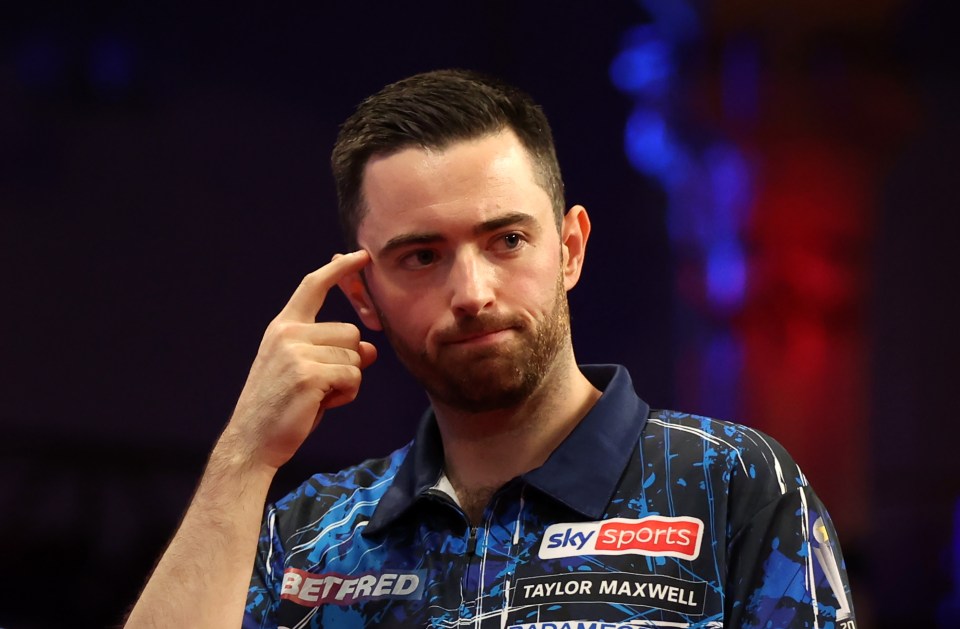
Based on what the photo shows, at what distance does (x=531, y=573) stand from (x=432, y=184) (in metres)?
0.65

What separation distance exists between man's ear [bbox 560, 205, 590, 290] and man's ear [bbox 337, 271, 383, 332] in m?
0.35

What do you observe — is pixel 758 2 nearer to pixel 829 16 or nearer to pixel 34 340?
pixel 829 16

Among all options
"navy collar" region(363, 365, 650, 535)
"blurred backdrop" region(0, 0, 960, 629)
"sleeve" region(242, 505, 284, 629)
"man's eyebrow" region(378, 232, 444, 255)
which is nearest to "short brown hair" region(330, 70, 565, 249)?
"man's eyebrow" region(378, 232, 444, 255)

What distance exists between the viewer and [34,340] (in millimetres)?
4117

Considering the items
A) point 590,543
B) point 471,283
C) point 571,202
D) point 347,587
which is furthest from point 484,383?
point 571,202

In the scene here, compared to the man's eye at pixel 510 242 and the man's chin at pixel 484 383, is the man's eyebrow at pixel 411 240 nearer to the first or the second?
the man's eye at pixel 510 242

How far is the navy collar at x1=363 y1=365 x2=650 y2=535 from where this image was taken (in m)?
1.97

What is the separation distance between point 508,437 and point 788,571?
1.73ft

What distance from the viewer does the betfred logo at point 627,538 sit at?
73.5 inches

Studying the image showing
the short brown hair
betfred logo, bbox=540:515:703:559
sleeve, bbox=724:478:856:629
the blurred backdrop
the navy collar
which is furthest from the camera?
the blurred backdrop

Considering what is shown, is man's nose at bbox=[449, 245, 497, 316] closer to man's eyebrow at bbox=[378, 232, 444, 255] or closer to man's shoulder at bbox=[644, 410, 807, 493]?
man's eyebrow at bbox=[378, 232, 444, 255]

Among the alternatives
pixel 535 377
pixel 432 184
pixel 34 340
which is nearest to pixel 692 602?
pixel 535 377

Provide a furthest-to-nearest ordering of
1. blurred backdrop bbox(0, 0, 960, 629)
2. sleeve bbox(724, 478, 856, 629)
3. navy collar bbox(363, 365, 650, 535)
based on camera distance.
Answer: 1. blurred backdrop bbox(0, 0, 960, 629)
2. navy collar bbox(363, 365, 650, 535)
3. sleeve bbox(724, 478, 856, 629)

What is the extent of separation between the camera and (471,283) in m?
1.95
